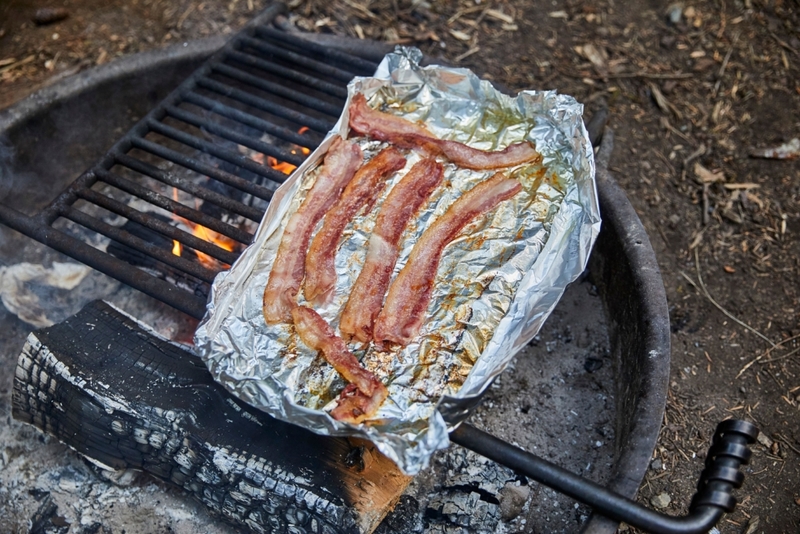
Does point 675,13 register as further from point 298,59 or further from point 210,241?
point 210,241

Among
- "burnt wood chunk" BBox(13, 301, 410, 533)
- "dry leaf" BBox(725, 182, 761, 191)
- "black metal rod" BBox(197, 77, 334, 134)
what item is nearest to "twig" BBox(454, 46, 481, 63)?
"black metal rod" BBox(197, 77, 334, 134)

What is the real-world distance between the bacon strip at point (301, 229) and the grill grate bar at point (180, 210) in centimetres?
18

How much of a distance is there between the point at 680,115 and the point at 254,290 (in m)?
3.02

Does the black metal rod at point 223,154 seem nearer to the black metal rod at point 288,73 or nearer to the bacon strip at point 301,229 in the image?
the bacon strip at point 301,229

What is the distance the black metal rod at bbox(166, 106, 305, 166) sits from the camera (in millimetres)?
2885

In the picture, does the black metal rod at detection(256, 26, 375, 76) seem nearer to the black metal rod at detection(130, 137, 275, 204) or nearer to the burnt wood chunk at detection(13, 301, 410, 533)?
the black metal rod at detection(130, 137, 275, 204)

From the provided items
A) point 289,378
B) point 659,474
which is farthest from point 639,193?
point 289,378

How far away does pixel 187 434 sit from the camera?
2.26m

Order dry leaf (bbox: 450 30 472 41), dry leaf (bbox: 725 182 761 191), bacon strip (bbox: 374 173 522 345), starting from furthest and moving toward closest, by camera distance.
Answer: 1. dry leaf (bbox: 450 30 472 41)
2. dry leaf (bbox: 725 182 761 191)
3. bacon strip (bbox: 374 173 522 345)

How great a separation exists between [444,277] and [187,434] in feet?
3.81

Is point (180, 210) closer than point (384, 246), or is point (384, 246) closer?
point (384, 246)

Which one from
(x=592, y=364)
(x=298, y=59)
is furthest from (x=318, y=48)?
(x=592, y=364)

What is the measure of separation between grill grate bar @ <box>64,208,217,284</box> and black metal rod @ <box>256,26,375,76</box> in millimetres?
1430

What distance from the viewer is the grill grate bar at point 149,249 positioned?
2.49 metres
